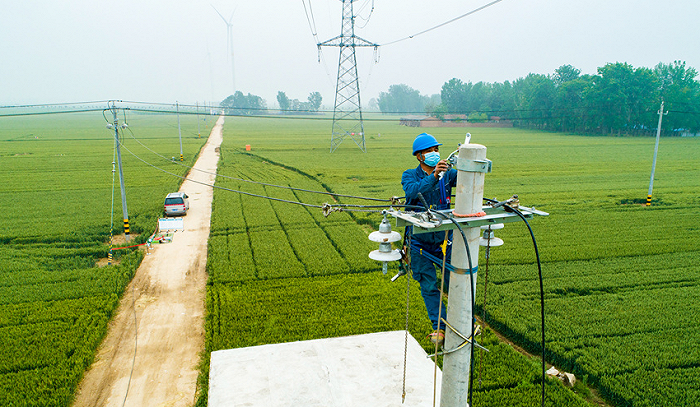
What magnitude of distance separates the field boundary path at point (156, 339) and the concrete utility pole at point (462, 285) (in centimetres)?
588

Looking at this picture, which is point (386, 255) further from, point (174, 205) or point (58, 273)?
point (174, 205)

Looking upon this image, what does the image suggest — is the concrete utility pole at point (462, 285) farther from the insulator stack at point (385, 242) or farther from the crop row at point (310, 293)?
the crop row at point (310, 293)

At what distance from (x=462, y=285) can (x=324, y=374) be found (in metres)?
4.43

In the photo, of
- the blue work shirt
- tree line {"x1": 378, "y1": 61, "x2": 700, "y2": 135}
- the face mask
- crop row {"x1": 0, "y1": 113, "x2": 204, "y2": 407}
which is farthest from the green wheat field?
tree line {"x1": 378, "y1": 61, "x2": 700, "y2": 135}

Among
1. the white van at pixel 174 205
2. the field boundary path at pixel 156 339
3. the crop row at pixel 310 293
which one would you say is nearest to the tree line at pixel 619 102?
the crop row at pixel 310 293

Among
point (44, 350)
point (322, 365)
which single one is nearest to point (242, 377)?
point (322, 365)

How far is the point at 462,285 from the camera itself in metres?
4.00

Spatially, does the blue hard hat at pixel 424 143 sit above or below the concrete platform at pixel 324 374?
above

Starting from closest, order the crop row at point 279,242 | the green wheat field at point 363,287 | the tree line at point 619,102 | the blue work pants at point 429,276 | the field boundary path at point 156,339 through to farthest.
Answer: the blue work pants at point 429,276 → the field boundary path at point 156,339 → the green wheat field at point 363,287 → the crop row at point 279,242 → the tree line at point 619,102

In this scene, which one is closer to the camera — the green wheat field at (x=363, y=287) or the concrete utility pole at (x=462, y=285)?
the concrete utility pole at (x=462, y=285)

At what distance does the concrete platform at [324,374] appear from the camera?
685 centimetres

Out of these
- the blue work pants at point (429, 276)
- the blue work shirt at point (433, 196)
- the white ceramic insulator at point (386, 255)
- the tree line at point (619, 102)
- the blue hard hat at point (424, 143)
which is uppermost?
the tree line at point (619, 102)

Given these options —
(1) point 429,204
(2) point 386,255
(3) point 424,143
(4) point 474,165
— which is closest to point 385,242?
(2) point 386,255

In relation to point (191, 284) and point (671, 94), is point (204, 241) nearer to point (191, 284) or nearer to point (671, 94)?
point (191, 284)
